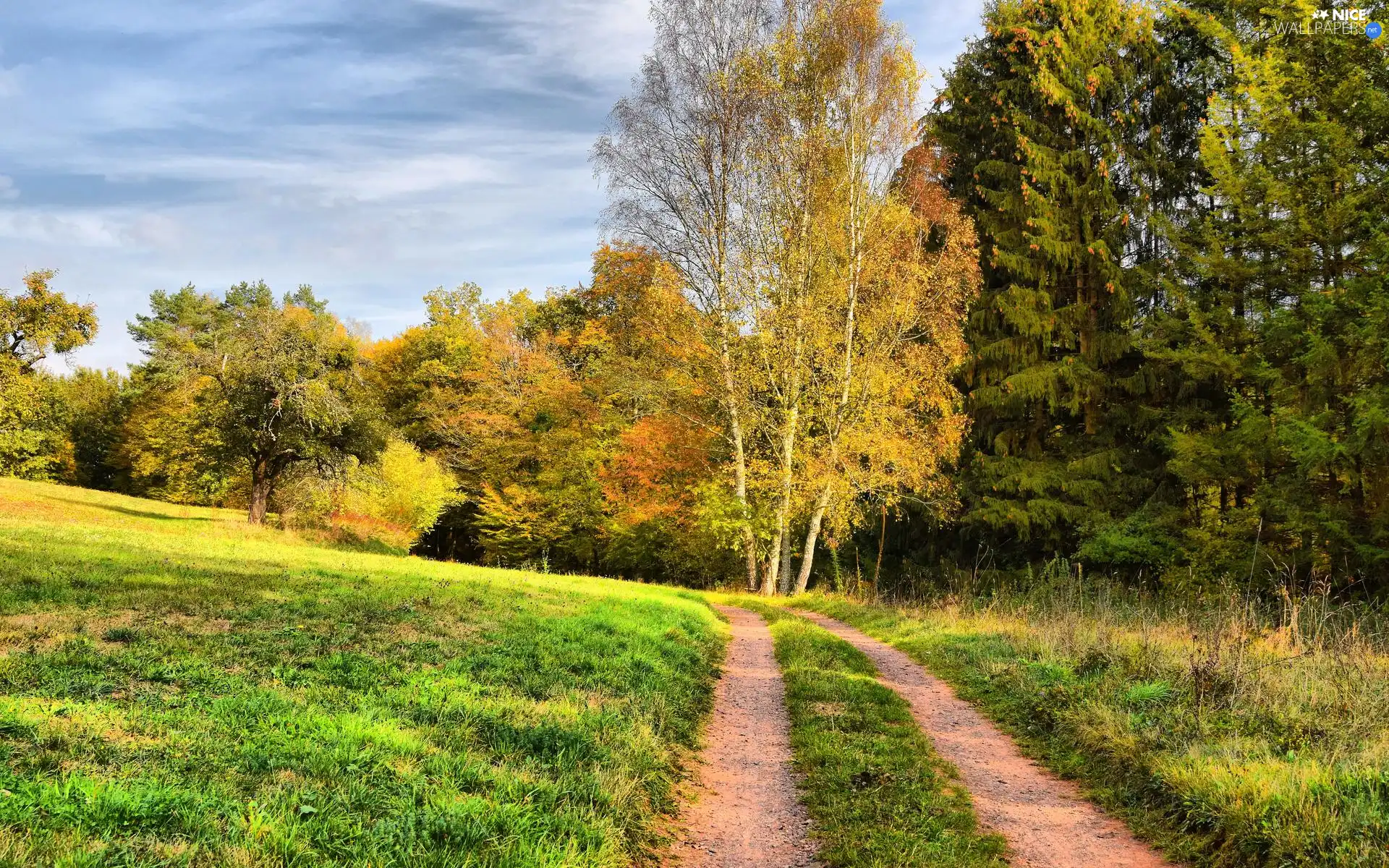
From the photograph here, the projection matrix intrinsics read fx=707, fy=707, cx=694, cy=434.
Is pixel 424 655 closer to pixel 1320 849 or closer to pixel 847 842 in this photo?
pixel 847 842

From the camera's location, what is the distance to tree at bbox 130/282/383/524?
2394cm

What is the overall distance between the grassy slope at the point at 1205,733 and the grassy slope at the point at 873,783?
1168 mm

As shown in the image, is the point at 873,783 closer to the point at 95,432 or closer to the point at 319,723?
the point at 319,723

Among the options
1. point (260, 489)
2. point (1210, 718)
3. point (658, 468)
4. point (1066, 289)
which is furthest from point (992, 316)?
point (260, 489)

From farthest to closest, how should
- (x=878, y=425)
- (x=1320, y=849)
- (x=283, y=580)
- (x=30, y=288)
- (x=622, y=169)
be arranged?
(x=30, y=288) → (x=622, y=169) → (x=878, y=425) → (x=283, y=580) → (x=1320, y=849)

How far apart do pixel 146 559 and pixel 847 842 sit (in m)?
13.5

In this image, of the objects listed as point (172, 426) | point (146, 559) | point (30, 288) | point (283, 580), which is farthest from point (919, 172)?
point (172, 426)

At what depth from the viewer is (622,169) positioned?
21125 millimetres

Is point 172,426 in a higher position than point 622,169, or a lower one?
lower

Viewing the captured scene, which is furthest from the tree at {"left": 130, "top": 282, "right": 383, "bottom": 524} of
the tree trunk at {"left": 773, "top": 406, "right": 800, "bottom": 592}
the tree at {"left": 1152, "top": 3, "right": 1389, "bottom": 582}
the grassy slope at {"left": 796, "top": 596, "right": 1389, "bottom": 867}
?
the tree at {"left": 1152, "top": 3, "right": 1389, "bottom": 582}

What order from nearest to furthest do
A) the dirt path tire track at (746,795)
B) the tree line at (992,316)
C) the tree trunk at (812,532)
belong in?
the dirt path tire track at (746,795)
the tree line at (992,316)
the tree trunk at (812,532)

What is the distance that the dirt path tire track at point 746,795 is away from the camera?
4609 millimetres

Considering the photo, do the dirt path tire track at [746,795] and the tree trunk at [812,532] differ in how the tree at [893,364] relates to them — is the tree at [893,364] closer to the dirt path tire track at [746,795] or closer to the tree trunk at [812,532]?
the tree trunk at [812,532]

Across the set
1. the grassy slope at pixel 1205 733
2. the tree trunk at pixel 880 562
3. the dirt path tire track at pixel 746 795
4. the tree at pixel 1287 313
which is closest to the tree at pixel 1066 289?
the tree at pixel 1287 313
